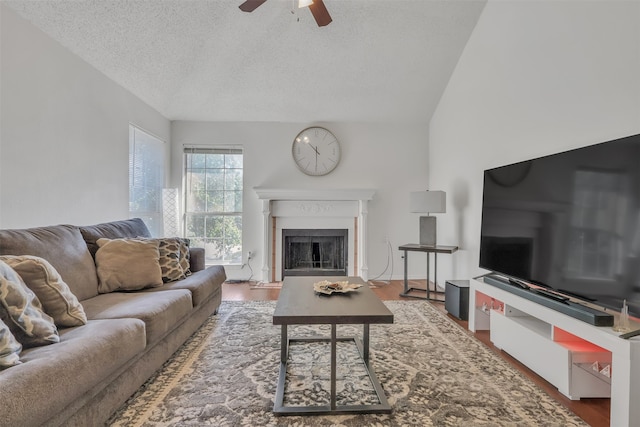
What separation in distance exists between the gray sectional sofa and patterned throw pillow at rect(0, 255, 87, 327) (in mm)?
63

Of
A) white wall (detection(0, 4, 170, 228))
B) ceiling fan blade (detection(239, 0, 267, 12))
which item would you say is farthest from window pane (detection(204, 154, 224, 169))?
ceiling fan blade (detection(239, 0, 267, 12))

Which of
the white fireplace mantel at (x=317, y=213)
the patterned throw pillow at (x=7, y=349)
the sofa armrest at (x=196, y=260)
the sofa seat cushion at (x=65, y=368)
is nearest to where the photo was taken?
the sofa seat cushion at (x=65, y=368)

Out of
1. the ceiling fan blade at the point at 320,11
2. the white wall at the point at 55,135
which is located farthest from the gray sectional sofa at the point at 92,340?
the ceiling fan blade at the point at 320,11

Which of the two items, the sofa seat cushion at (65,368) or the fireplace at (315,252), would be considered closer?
the sofa seat cushion at (65,368)

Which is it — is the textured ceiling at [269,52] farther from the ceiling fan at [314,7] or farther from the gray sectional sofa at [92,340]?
the gray sectional sofa at [92,340]

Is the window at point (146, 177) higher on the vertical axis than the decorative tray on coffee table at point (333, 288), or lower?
higher

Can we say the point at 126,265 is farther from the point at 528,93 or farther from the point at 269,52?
the point at 528,93

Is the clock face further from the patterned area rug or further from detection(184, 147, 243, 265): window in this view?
the patterned area rug

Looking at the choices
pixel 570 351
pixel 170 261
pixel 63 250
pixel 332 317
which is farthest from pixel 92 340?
pixel 570 351

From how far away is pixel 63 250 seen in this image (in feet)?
7.09

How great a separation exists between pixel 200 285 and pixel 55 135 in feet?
5.62

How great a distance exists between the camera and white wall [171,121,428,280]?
4.80 meters

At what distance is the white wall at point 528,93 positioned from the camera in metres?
1.94

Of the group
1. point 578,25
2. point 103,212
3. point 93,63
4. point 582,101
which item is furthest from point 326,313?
point 93,63
